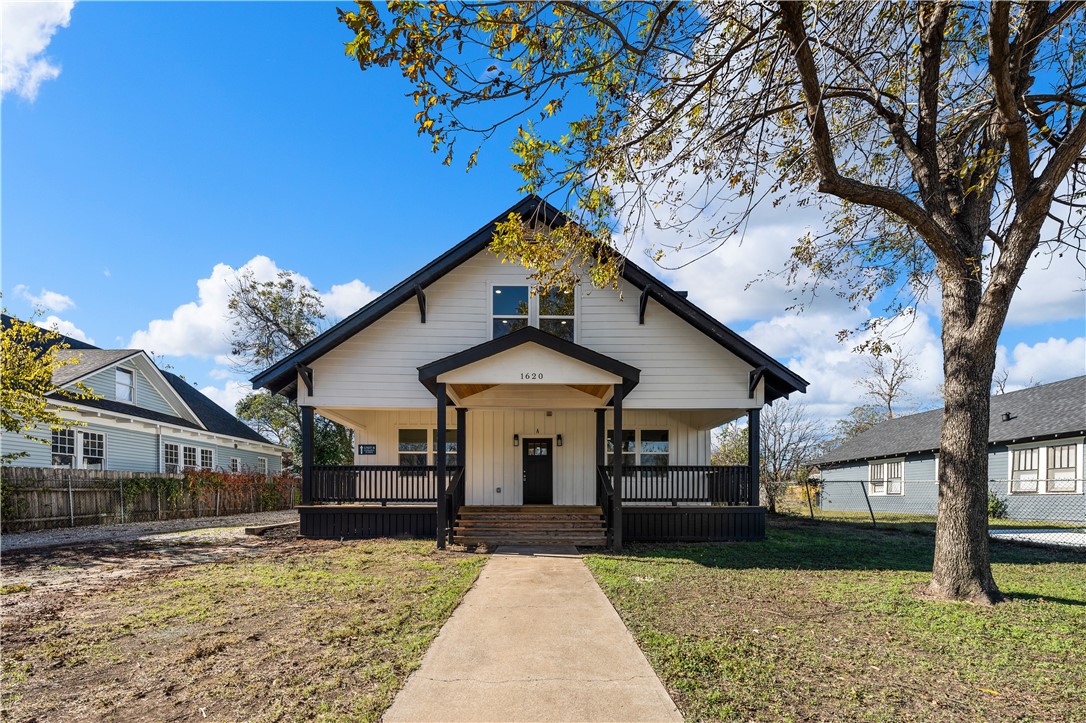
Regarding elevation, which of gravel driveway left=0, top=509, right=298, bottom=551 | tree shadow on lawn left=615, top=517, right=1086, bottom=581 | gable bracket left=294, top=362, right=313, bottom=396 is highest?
gable bracket left=294, top=362, right=313, bottom=396

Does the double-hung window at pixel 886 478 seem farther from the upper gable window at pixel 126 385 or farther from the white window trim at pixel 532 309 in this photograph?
the upper gable window at pixel 126 385

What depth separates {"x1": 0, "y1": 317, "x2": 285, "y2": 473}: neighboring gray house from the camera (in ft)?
61.8

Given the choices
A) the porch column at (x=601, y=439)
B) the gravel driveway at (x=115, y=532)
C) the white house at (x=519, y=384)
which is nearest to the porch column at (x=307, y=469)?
the white house at (x=519, y=384)

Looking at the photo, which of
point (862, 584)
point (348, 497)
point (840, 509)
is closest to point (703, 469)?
point (862, 584)

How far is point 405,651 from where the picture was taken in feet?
16.8

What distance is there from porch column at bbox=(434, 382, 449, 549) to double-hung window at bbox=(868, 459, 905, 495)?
23.8 meters

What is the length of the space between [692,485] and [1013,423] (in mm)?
17360

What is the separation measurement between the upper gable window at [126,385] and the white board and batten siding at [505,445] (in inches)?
513

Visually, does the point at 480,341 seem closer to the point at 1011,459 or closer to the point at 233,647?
the point at 233,647

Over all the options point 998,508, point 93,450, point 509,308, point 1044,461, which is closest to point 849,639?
point 509,308

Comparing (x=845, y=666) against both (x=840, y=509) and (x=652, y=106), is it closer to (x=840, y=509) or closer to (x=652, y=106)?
(x=652, y=106)

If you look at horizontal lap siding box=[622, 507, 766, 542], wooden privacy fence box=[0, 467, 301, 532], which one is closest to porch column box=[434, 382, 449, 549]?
horizontal lap siding box=[622, 507, 766, 542]

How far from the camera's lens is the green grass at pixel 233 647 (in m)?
4.07

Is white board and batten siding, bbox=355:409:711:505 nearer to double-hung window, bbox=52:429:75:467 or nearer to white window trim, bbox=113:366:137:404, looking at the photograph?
double-hung window, bbox=52:429:75:467
